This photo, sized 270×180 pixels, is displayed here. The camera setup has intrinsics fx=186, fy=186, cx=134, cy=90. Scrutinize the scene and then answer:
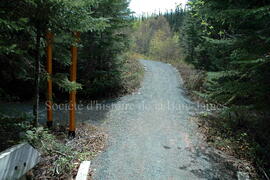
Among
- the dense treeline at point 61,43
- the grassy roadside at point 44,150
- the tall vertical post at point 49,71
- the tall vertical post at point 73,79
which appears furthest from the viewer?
the tall vertical post at point 73,79

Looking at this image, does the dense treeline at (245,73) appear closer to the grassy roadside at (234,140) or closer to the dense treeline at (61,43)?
the grassy roadside at (234,140)

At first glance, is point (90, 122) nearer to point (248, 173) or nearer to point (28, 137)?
point (28, 137)

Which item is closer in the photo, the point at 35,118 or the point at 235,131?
the point at 35,118

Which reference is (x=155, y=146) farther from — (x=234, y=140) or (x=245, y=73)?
(x=245, y=73)

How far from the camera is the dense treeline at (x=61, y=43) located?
285 centimetres

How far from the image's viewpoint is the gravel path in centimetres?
348

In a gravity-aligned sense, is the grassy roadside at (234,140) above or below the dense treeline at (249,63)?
below

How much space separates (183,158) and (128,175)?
1330 millimetres

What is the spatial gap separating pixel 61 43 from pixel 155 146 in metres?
3.25

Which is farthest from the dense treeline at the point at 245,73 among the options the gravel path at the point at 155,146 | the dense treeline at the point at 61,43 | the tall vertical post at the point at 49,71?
the tall vertical post at the point at 49,71

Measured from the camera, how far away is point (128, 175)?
3355 millimetres

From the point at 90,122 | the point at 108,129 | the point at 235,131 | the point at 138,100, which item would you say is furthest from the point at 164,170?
the point at 138,100

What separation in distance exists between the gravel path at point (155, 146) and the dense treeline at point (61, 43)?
176 centimetres

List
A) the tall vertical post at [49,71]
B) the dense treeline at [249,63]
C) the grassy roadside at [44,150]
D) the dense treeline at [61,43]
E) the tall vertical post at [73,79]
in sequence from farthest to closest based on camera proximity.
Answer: the tall vertical post at [73,79] → the dense treeline at [249,63] → the tall vertical post at [49,71] → the grassy roadside at [44,150] → the dense treeline at [61,43]
